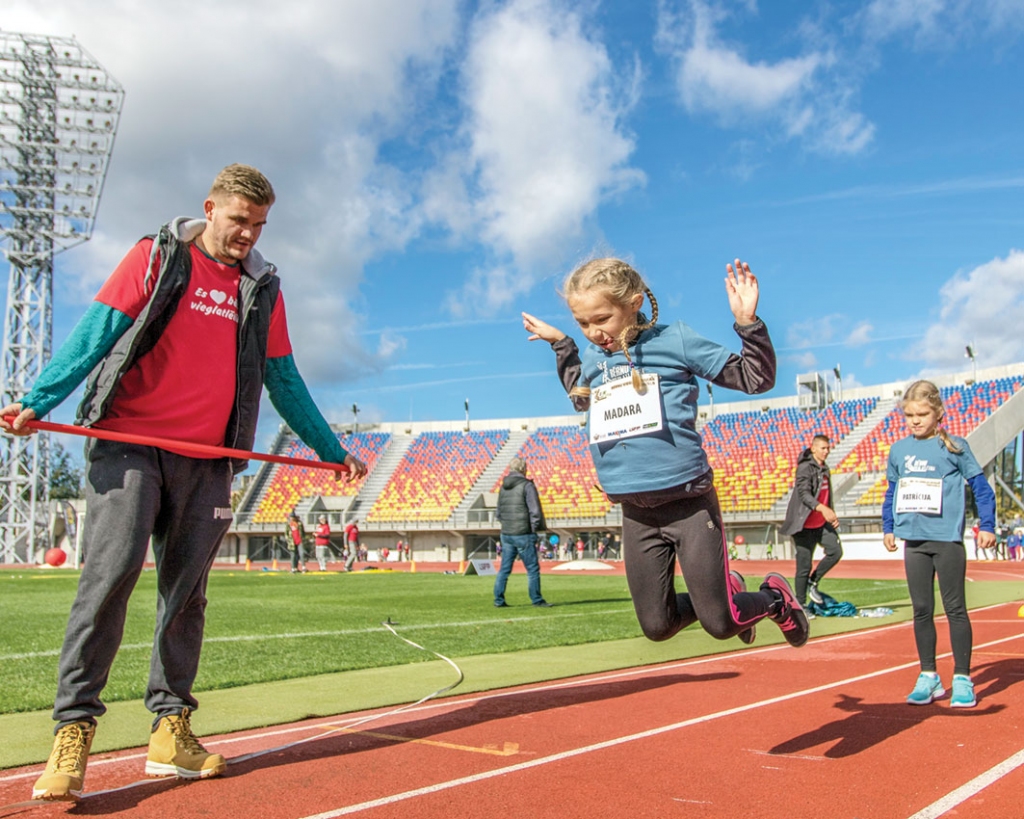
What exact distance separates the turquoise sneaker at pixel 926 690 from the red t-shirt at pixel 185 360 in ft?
13.0

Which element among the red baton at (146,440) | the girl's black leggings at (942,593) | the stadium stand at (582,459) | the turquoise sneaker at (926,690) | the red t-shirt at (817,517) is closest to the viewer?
the red baton at (146,440)

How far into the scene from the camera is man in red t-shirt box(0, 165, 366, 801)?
11.2ft

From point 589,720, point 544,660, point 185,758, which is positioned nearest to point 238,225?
point 185,758

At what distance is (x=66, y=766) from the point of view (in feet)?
10.6

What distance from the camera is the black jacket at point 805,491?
9766mm

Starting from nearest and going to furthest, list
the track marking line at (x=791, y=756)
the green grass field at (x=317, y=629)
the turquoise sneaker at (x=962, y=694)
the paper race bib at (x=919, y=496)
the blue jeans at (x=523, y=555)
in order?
the track marking line at (x=791, y=756) → the turquoise sneaker at (x=962, y=694) → the paper race bib at (x=919, y=496) → the green grass field at (x=317, y=629) → the blue jeans at (x=523, y=555)

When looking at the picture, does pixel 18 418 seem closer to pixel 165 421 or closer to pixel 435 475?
pixel 165 421

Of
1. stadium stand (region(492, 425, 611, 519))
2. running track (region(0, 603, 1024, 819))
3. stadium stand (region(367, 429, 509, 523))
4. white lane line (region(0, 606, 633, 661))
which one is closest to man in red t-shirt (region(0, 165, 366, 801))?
running track (region(0, 603, 1024, 819))

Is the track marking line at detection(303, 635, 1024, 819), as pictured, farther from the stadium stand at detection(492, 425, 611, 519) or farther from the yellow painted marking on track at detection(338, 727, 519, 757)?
the stadium stand at detection(492, 425, 611, 519)

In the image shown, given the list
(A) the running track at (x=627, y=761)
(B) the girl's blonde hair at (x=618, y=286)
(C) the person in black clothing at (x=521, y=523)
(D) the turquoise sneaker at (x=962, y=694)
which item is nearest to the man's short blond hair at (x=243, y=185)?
(B) the girl's blonde hair at (x=618, y=286)

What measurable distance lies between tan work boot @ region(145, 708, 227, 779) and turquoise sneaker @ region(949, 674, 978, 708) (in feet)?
12.5

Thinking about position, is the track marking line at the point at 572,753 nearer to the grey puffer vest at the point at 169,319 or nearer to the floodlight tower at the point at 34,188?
the grey puffer vest at the point at 169,319

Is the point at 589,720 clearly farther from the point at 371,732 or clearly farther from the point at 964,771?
the point at 964,771

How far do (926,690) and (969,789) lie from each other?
188 centimetres
